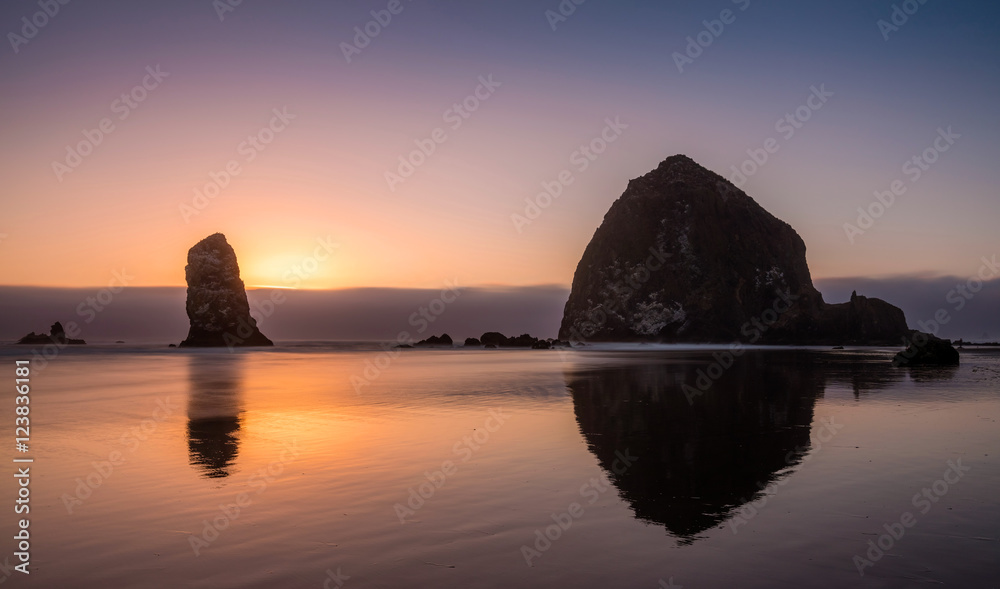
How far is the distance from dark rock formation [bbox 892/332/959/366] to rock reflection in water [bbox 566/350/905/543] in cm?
2604

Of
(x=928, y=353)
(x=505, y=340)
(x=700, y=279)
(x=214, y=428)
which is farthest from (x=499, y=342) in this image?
(x=214, y=428)

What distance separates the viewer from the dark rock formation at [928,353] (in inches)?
1996

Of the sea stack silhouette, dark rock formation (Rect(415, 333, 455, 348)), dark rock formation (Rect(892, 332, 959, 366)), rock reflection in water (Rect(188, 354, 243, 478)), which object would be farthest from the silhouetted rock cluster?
rock reflection in water (Rect(188, 354, 243, 478))

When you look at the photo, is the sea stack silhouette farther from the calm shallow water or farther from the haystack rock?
the calm shallow water

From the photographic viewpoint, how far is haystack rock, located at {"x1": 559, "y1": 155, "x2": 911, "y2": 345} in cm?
13938

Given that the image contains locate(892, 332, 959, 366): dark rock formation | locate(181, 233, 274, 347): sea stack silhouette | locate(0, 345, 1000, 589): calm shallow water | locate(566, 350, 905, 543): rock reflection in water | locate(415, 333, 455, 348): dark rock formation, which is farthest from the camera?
locate(415, 333, 455, 348): dark rock formation

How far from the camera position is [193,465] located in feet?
39.8

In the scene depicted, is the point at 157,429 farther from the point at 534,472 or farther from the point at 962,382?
the point at 962,382

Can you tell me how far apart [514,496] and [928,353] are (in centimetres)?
5414

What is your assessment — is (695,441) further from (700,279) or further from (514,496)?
(700,279)

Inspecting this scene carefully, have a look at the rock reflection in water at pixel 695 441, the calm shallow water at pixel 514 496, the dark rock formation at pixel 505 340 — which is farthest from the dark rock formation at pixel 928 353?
the dark rock formation at pixel 505 340

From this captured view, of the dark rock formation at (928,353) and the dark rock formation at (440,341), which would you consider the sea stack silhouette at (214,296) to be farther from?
the dark rock formation at (928,353)

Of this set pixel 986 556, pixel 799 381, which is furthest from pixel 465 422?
pixel 799 381

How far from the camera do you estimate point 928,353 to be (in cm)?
5175
